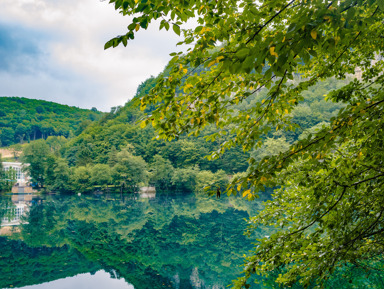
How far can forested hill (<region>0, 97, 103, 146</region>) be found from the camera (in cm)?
12718

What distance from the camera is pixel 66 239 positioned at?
18.3m

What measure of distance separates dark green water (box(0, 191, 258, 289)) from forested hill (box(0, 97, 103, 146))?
101940mm

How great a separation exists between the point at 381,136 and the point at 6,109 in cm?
16282

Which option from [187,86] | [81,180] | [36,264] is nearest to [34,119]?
[81,180]

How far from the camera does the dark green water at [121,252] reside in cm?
1159

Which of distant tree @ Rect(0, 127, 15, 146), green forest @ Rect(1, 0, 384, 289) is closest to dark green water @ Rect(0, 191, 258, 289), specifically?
green forest @ Rect(1, 0, 384, 289)

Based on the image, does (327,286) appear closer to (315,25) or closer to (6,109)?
(315,25)

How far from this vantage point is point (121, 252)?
1516 centimetres

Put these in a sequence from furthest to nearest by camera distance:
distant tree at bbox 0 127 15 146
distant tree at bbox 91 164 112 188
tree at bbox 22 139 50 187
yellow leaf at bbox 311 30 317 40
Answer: distant tree at bbox 0 127 15 146 → tree at bbox 22 139 50 187 → distant tree at bbox 91 164 112 188 → yellow leaf at bbox 311 30 317 40

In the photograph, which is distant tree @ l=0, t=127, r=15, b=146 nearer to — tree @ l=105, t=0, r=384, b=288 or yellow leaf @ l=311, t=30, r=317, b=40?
tree @ l=105, t=0, r=384, b=288

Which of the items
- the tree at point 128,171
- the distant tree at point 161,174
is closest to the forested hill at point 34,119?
the distant tree at point 161,174

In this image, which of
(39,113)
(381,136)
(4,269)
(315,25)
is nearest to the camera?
(315,25)

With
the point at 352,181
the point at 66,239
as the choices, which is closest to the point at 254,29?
the point at 352,181

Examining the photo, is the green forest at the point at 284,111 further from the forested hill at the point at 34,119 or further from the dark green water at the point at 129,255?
the forested hill at the point at 34,119
